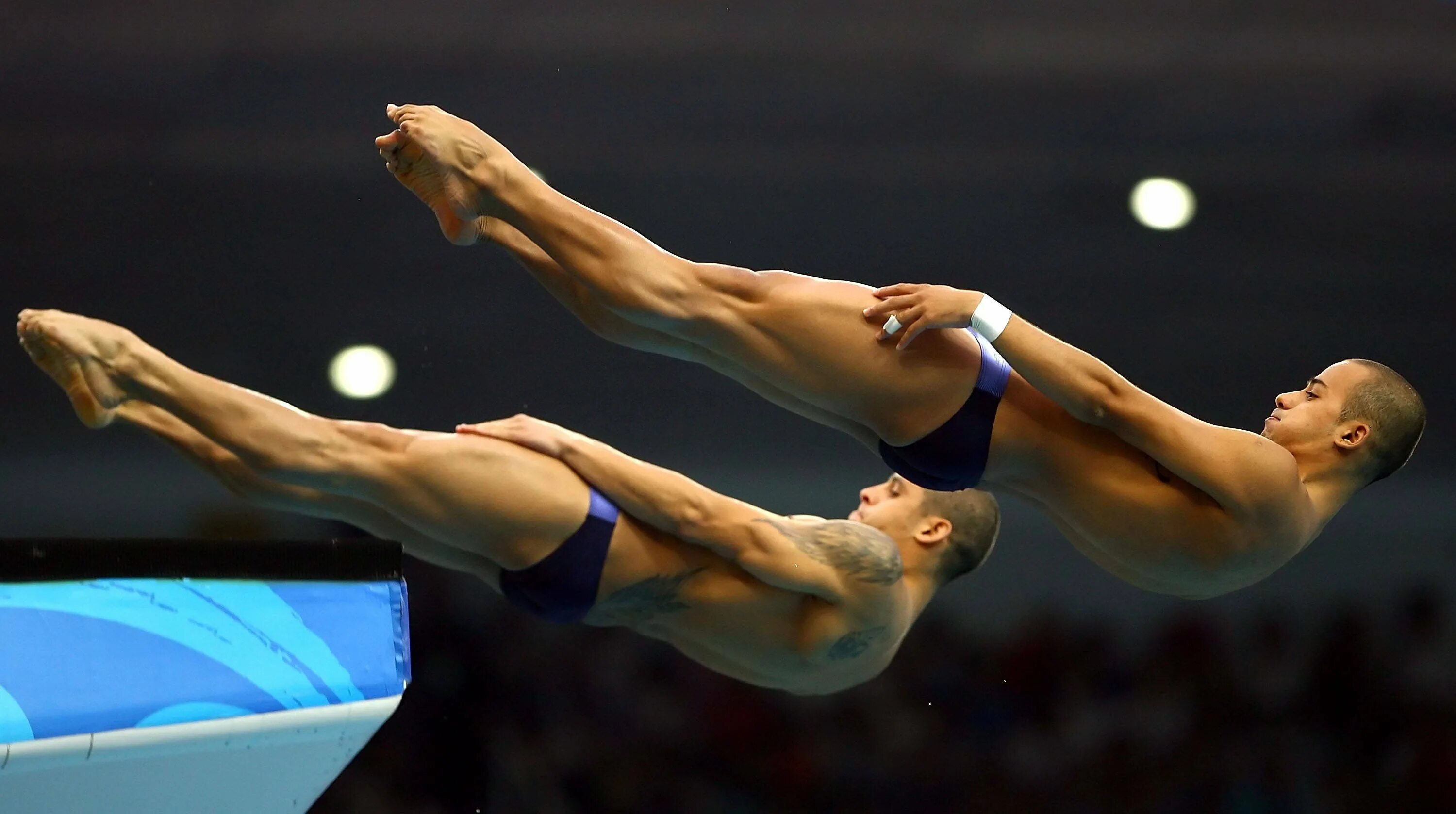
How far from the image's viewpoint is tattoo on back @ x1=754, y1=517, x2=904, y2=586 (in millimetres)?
3129

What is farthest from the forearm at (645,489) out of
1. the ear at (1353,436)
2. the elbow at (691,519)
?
the ear at (1353,436)

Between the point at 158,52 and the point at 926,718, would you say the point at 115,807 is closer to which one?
the point at 158,52

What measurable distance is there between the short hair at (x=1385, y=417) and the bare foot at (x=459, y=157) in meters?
1.87

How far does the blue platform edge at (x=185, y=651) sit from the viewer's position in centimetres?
250

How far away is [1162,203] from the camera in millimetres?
4898

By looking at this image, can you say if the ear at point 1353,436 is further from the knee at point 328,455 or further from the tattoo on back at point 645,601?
the knee at point 328,455

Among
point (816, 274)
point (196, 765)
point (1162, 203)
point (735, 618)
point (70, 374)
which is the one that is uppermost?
point (1162, 203)

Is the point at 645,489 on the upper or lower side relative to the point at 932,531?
lower

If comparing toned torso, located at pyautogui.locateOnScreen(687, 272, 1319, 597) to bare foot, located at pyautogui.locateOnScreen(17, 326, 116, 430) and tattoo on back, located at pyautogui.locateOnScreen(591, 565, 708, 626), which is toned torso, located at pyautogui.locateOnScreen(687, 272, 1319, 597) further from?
bare foot, located at pyautogui.locateOnScreen(17, 326, 116, 430)

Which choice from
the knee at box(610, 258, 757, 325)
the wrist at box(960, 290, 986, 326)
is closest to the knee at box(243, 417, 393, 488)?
the knee at box(610, 258, 757, 325)

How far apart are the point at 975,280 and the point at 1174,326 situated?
77 centimetres

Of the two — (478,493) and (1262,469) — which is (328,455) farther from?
(1262,469)

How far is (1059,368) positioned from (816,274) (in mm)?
1949

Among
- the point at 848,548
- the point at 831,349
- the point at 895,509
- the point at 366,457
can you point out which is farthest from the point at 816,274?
the point at 366,457
